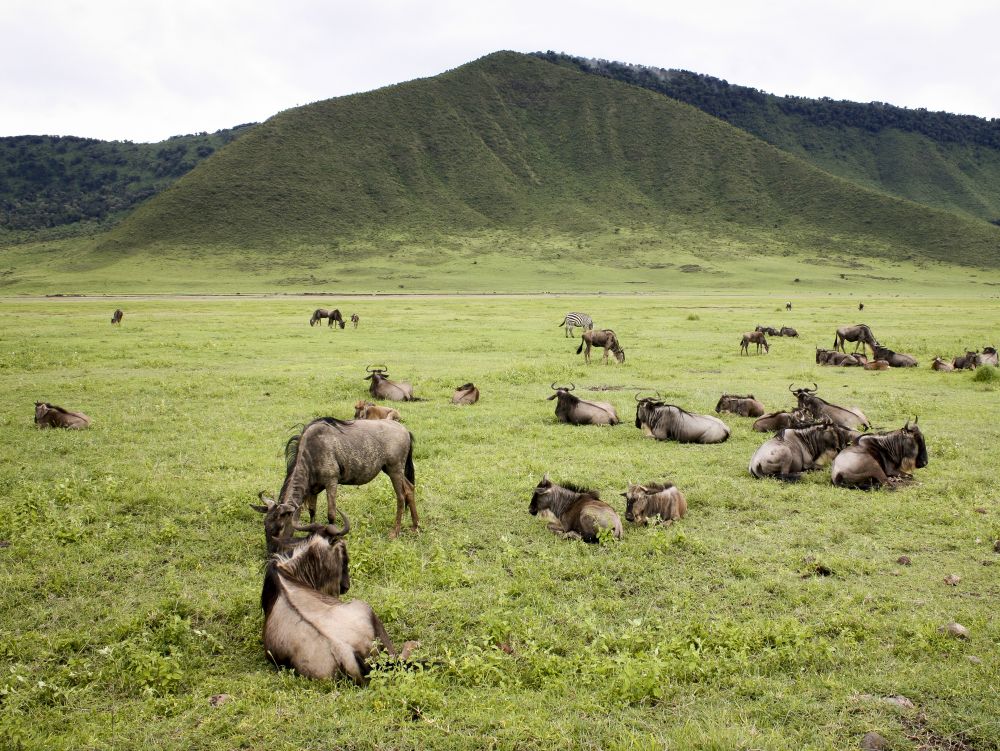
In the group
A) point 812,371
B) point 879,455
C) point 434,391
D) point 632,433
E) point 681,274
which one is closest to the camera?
point 879,455

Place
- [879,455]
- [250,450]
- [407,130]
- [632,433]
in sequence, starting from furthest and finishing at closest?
[407,130], [632,433], [250,450], [879,455]

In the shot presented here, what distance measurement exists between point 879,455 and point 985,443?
149 inches

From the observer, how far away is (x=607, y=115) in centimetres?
17900

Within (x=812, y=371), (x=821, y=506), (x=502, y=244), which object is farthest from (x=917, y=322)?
(x=502, y=244)

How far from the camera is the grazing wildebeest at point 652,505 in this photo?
30.2 feet

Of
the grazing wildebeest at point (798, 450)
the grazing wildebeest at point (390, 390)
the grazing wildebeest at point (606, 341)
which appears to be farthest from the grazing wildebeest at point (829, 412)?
the grazing wildebeest at point (606, 341)

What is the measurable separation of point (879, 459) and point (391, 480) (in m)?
7.76

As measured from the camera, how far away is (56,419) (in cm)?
1391

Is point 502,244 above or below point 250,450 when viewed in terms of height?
above

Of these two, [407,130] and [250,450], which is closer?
[250,450]

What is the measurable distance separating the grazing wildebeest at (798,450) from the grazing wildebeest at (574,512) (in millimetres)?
3708

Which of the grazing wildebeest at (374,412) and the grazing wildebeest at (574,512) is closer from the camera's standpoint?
the grazing wildebeest at (574,512)

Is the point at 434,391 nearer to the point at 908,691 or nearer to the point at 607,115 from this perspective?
the point at 908,691

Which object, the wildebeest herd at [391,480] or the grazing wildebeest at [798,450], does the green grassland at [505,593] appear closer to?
the wildebeest herd at [391,480]
